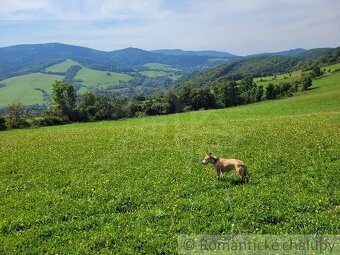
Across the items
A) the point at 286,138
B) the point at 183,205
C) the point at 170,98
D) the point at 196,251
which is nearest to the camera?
the point at 196,251

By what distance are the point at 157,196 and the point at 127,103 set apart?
101402mm

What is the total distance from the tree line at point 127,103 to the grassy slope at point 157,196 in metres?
59.4

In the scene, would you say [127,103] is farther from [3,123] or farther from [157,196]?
[157,196]

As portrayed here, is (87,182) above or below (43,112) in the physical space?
above

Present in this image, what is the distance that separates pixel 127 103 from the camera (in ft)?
386

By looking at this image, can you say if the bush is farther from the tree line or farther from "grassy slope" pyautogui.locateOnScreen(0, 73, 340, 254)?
"grassy slope" pyautogui.locateOnScreen(0, 73, 340, 254)

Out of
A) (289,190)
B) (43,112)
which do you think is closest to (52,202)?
(289,190)

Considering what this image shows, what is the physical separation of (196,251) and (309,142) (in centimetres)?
2024

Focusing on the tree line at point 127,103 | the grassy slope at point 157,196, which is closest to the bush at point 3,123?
the tree line at point 127,103

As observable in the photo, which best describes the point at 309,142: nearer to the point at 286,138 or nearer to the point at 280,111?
the point at 286,138

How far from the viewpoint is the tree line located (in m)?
87.0

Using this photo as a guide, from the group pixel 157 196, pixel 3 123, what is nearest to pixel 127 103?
pixel 3 123

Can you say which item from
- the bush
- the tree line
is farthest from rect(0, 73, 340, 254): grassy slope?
the tree line

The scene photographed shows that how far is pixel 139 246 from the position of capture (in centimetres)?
1289
